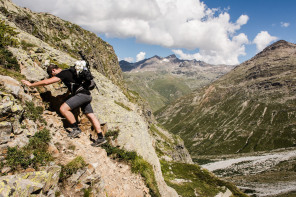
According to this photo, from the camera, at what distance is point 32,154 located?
30.3 feet

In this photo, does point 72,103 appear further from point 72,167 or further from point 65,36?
point 65,36

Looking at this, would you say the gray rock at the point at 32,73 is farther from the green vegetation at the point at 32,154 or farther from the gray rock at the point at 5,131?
the gray rock at the point at 5,131

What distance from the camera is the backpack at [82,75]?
12398 millimetres

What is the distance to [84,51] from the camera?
12544cm

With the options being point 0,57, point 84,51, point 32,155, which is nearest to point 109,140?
point 32,155

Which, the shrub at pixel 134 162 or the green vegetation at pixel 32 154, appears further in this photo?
the shrub at pixel 134 162

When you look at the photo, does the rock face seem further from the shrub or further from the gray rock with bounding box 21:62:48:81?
the shrub

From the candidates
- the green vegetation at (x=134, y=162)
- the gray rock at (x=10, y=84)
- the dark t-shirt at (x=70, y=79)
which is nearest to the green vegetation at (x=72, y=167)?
the green vegetation at (x=134, y=162)

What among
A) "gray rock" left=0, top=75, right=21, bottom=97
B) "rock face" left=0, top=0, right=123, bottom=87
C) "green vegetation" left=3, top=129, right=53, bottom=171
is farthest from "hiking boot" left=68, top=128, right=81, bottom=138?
"rock face" left=0, top=0, right=123, bottom=87

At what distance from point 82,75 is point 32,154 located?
18.9 ft

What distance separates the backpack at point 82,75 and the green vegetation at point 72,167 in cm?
482

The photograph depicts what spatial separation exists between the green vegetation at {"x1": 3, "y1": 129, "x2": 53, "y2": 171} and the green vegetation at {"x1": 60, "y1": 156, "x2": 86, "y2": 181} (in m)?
1.01

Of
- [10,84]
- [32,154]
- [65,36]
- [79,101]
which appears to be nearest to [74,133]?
[79,101]

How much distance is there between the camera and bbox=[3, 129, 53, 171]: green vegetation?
836cm
